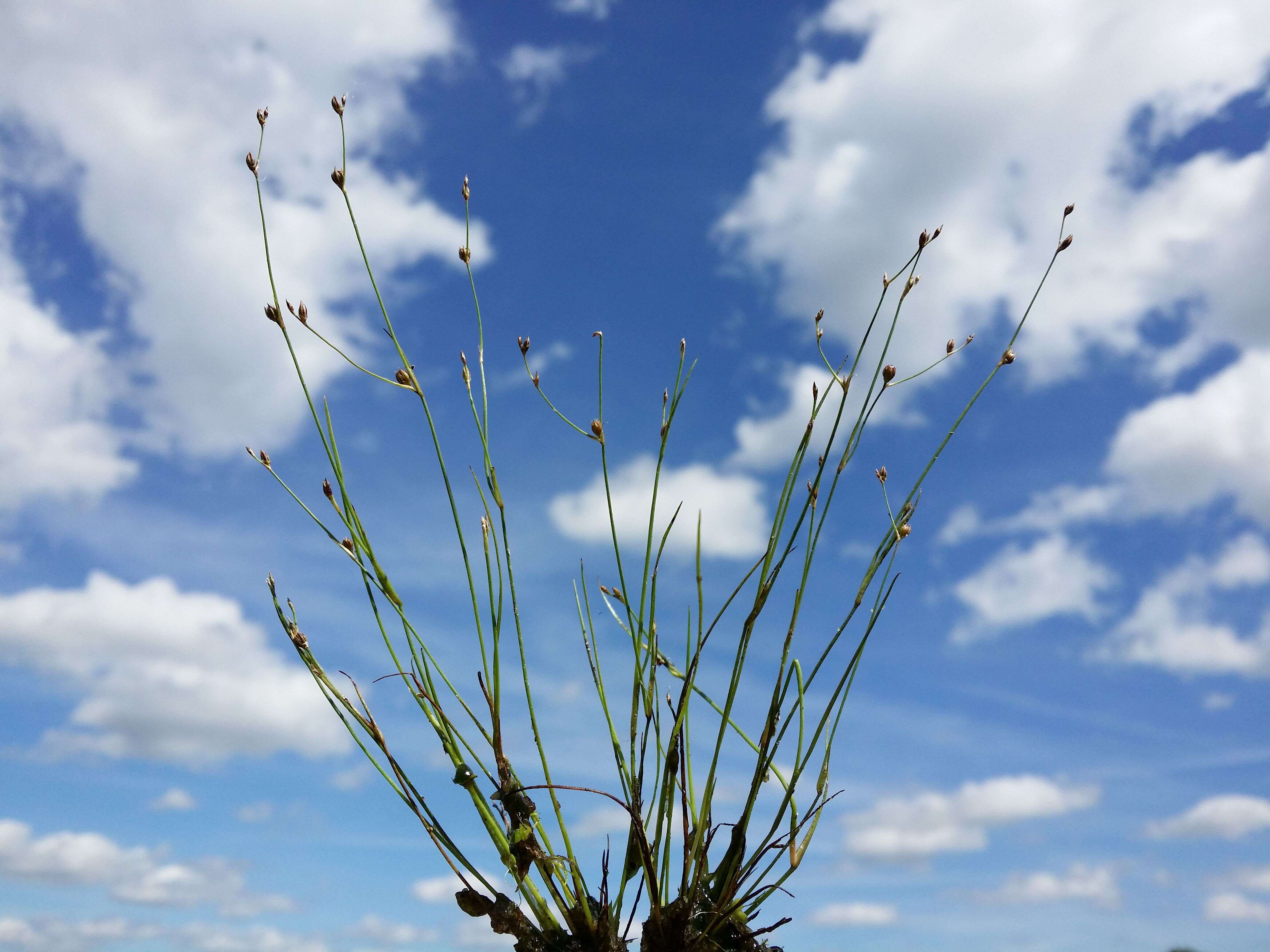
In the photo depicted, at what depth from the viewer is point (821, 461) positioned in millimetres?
1548

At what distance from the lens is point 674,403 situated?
5.27 ft

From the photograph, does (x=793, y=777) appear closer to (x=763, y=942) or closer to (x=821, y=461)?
(x=763, y=942)

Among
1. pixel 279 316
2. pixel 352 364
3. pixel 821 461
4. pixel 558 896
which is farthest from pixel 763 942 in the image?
pixel 279 316

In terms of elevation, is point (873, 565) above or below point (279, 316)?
below

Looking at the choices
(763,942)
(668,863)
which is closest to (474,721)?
(668,863)

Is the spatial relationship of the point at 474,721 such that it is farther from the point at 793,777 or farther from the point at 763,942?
the point at 763,942

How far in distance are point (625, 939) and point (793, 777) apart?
434 mm

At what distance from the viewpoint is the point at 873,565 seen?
5.17 feet

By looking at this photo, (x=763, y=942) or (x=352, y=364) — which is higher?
(x=352, y=364)

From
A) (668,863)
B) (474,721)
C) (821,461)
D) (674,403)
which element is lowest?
(668,863)

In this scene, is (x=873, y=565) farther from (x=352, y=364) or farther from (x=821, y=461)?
(x=352, y=364)

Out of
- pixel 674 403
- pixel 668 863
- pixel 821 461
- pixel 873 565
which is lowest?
pixel 668 863

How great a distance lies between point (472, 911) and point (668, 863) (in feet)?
1.20

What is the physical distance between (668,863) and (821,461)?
77cm
